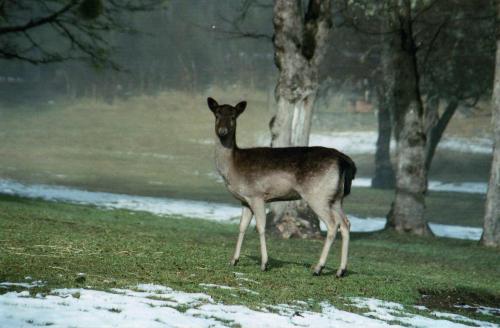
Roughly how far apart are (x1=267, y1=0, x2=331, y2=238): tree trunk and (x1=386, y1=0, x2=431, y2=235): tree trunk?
3.69 meters

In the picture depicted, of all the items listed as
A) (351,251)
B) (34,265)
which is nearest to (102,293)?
(34,265)

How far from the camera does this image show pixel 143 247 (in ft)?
52.2

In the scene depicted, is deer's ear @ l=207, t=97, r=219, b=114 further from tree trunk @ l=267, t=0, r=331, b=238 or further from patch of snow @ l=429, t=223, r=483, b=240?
patch of snow @ l=429, t=223, r=483, b=240

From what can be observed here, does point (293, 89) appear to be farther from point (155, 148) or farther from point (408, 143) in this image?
point (155, 148)

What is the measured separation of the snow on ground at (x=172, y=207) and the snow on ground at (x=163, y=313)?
19897 millimetres

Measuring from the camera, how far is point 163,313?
960 centimetres

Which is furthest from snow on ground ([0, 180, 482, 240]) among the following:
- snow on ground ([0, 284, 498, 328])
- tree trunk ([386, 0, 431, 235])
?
snow on ground ([0, 284, 498, 328])

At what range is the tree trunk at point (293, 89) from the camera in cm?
2366

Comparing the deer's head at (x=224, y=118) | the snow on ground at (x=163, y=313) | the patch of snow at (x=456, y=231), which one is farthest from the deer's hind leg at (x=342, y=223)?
the patch of snow at (x=456, y=231)

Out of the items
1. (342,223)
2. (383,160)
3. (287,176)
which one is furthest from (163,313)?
(383,160)

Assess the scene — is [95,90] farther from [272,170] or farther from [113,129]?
[272,170]

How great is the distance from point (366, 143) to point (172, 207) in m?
46.6

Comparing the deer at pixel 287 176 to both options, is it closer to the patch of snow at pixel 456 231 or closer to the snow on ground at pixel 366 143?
the patch of snow at pixel 456 231

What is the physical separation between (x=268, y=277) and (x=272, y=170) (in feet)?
5.22
